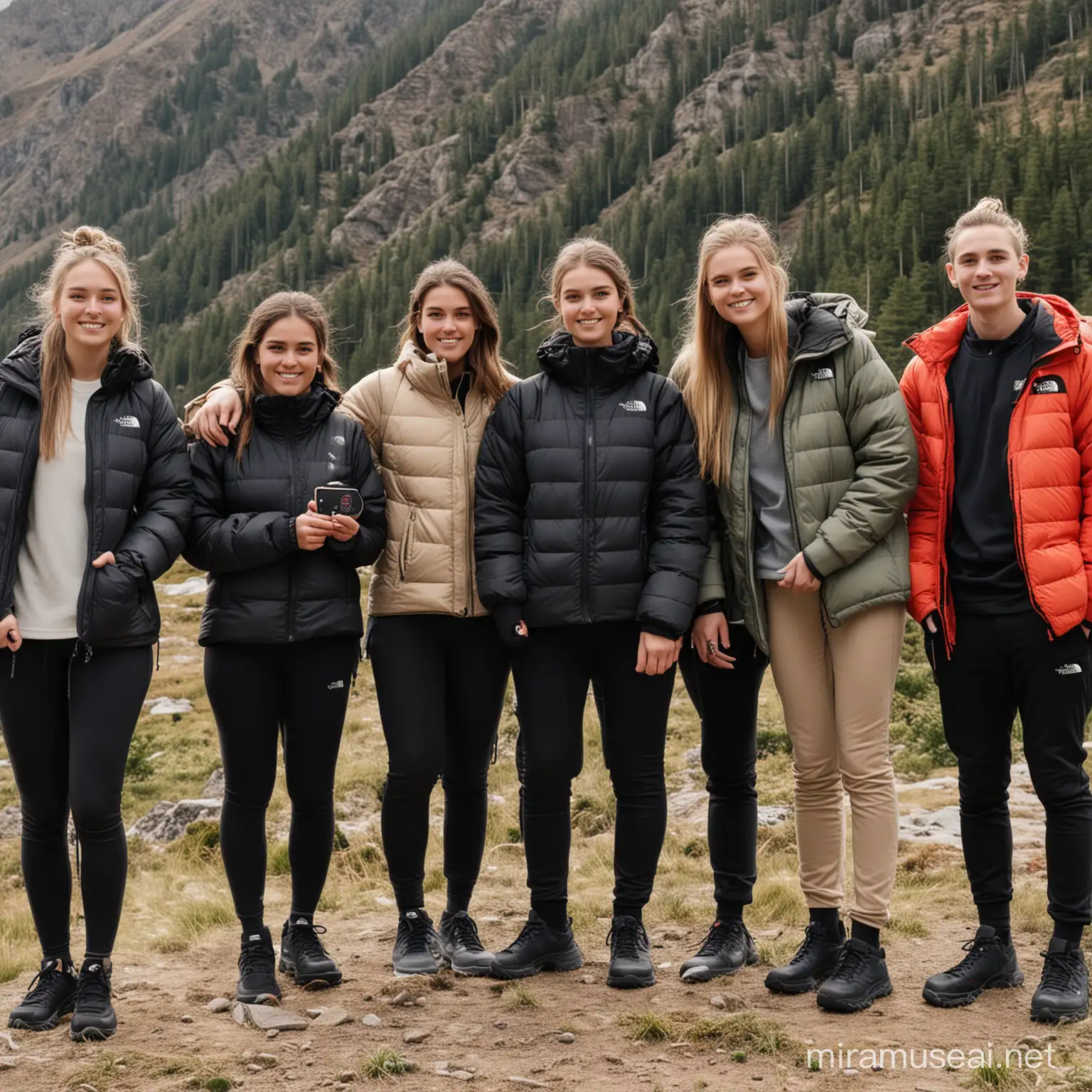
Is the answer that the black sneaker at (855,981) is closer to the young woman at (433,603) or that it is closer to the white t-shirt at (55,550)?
the young woman at (433,603)

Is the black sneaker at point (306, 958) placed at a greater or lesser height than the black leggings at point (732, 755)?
lesser

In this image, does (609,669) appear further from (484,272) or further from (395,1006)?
(484,272)

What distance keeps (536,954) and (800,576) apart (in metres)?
2.24

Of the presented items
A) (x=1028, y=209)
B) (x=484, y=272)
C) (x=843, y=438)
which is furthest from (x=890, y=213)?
(x=843, y=438)

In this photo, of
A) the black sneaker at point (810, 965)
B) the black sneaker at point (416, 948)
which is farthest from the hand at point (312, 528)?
the black sneaker at point (810, 965)

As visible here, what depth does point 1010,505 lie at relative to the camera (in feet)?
15.7

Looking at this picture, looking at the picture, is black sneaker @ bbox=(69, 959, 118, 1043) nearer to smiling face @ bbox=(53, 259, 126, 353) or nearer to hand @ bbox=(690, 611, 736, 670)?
smiling face @ bbox=(53, 259, 126, 353)

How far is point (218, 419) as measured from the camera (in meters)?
5.11

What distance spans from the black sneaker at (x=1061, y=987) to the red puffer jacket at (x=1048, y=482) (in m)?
1.39

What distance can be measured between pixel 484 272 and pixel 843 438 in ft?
418

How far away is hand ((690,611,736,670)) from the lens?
5066 mm

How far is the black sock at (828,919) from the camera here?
509 cm

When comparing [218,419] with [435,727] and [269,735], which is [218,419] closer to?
[269,735]

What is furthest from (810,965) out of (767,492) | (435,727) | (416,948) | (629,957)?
(767,492)
